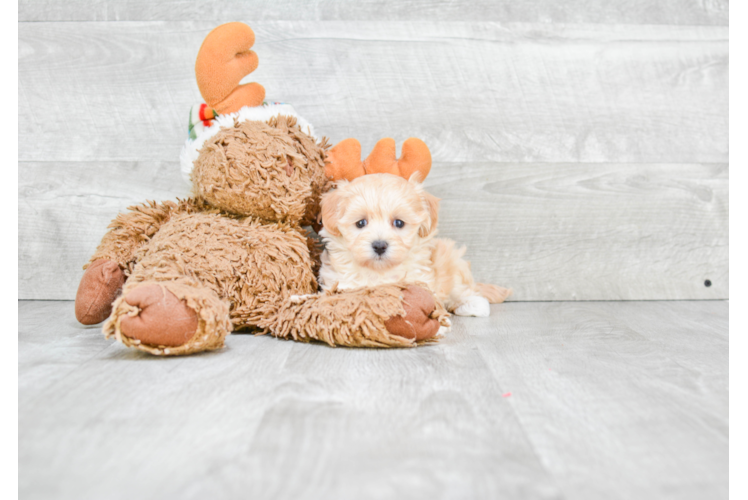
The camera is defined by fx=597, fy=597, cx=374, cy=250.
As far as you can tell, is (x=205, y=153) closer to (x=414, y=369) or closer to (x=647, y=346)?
(x=414, y=369)

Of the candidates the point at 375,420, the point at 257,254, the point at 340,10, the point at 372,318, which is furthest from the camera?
the point at 340,10

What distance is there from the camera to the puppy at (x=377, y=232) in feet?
4.09

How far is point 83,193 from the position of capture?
167cm

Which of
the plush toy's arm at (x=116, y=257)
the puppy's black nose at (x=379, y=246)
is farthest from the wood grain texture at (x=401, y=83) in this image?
the puppy's black nose at (x=379, y=246)

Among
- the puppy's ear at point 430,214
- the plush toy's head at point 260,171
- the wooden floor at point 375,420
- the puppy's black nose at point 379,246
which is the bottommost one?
the wooden floor at point 375,420

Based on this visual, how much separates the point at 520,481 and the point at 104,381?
0.67m

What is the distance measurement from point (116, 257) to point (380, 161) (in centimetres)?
64

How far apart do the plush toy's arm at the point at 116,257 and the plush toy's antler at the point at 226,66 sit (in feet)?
0.81

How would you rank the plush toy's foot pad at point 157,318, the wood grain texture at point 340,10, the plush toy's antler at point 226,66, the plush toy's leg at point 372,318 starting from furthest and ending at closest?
the wood grain texture at point 340,10 → the plush toy's antler at point 226,66 → the plush toy's leg at point 372,318 → the plush toy's foot pad at point 157,318

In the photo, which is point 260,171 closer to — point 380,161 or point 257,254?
point 257,254

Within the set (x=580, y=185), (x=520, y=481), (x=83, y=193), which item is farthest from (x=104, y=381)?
(x=580, y=185)

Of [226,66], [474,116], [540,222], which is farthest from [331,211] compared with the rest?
[540,222]

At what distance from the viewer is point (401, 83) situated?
5.43 ft

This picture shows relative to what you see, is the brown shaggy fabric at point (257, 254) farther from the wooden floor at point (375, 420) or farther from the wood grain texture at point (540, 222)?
the wood grain texture at point (540, 222)
